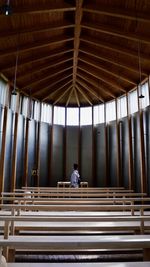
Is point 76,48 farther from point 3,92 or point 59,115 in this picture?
point 59,115

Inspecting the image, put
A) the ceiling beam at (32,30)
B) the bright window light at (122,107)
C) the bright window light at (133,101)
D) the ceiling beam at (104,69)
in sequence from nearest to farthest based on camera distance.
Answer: the ceiling beam at (32,30), the ceiling beam at (104,69), the bright window light at (133,101), the bright window light at (122,107)

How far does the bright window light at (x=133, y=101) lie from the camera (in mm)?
10170

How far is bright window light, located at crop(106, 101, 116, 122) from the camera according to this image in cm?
1169

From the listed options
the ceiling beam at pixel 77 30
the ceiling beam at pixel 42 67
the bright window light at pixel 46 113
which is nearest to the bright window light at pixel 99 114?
the bright window light at pixel 46 113

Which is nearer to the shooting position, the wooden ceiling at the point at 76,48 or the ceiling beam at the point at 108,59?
the wooden ceiling at the point at 76,48

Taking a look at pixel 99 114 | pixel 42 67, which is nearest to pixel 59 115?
pixel 99 114

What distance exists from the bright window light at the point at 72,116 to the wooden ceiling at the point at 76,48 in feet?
1.12

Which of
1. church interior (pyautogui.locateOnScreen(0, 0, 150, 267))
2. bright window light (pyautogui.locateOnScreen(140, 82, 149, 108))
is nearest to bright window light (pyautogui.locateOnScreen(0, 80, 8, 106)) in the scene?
church interior (pyautogui.locateOnScreen(0, 0, 150, 267))

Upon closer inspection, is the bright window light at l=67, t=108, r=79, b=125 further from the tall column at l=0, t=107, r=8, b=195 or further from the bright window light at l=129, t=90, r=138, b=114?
the tall column at l=0, t=107, r=8, b=195

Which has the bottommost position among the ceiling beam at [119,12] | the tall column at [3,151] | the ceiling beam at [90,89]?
the tall column at [3,151]

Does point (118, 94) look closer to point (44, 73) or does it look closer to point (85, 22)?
point (44, 73)

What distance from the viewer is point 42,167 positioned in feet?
38.1

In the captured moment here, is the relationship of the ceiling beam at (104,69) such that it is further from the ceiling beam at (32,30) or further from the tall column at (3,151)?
the tall column at (3,151)

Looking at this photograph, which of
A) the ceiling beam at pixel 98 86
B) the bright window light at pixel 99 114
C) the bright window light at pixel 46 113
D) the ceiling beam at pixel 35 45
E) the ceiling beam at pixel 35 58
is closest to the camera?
the ceiling beam at pixel 35 45
